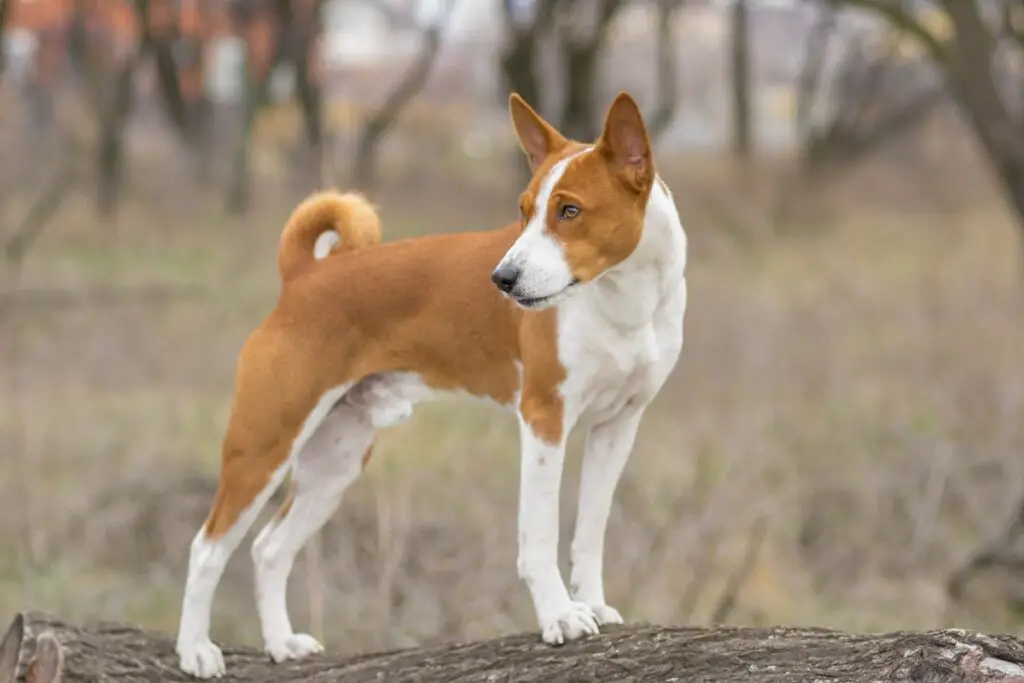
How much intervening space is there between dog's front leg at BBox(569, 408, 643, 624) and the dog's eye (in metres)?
0.67

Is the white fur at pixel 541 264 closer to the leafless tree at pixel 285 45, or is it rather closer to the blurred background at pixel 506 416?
the blurred background at pixel 506 416

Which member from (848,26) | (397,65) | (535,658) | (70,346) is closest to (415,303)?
(535,658)

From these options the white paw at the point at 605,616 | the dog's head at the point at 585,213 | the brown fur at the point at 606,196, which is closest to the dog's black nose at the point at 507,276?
the dog's head at the point at 585,213

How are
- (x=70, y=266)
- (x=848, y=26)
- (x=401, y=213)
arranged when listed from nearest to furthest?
(x=70, y=266) < (x=401, y=213) < (x=848, y=26)

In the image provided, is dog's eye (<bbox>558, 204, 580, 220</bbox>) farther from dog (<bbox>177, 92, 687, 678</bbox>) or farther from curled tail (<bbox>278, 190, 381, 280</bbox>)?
curled tail (<bbox>278, 190, 381, 280</bbox>)

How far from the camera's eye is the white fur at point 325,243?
365 cm

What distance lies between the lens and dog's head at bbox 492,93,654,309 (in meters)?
2.78

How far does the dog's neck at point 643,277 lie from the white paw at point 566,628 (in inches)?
28.0

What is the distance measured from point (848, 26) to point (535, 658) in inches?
599

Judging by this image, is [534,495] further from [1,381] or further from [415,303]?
[1,381]

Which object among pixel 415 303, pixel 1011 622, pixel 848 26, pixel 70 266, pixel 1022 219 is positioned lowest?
pixel 1011 622

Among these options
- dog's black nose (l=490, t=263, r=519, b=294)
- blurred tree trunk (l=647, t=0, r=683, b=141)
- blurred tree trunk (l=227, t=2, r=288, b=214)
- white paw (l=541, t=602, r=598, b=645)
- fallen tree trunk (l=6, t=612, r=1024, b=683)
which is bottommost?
fallen tree trunk (l=6, t=612, r=1024, b=683)

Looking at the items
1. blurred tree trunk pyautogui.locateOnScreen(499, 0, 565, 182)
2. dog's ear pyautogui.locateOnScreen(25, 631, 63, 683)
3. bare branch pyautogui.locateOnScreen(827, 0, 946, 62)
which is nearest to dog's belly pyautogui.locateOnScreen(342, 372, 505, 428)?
dog's ear pyautogui.locateOnScreen(25, 631, 63, 683)

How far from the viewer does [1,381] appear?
8.31 m
